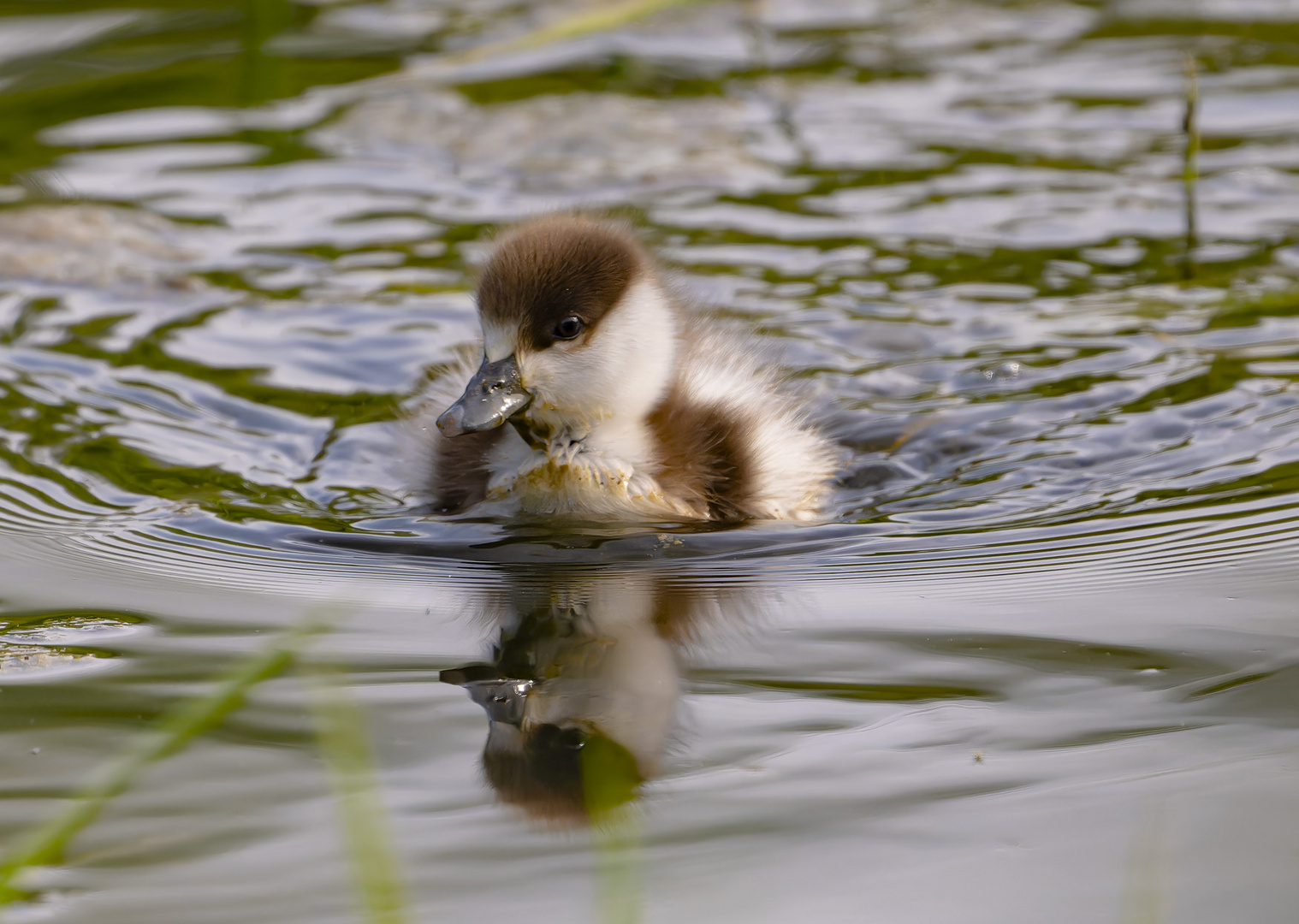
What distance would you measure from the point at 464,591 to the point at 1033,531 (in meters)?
1.19

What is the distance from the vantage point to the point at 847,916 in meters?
1.74

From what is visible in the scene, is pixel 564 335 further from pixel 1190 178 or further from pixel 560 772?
pixel 1190 178

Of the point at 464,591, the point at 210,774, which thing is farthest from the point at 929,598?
the point at 210,774

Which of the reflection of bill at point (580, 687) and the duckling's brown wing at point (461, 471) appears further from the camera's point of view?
the duckling's brown wing at point (461, 471)

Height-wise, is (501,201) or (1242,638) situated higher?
(501,201)

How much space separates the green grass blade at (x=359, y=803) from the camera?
4.63 feet

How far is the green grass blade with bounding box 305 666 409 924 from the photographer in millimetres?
1411

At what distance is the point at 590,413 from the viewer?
3451 mm

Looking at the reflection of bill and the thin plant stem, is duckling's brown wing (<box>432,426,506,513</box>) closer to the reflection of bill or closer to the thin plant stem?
the reflection of bill

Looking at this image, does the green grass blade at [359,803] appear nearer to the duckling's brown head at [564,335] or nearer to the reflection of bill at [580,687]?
the reflection of bill at [580,687]

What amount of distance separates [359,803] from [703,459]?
1891mm

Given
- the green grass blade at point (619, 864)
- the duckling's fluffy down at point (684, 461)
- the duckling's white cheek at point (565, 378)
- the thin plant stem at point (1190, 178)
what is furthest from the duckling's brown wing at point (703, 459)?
the thin plant stem at point (1190, 178)

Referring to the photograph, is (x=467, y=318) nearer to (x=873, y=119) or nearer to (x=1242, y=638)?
(x=873, y=119)

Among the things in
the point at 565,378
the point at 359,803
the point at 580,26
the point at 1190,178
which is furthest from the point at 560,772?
the point at 1190,178
